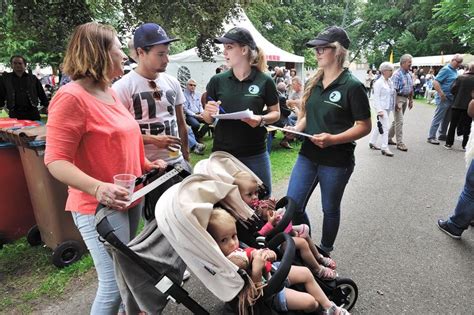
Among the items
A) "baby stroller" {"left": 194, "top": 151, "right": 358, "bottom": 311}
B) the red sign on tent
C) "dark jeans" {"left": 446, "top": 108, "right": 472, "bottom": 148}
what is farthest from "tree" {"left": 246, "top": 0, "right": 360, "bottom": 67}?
"baby stroller" {"left": 194, "top": 151, "right": 358, "bottom": 311}

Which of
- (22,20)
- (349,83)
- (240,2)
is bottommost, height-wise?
(349,83)

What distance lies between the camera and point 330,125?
111 inches

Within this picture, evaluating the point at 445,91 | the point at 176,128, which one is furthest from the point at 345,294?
the point at 445,91

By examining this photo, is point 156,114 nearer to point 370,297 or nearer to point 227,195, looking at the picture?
point 227,195

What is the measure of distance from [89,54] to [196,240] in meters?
1.15

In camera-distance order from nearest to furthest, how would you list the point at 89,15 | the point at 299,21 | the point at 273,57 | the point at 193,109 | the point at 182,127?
the point at 182,127
the point at 89,15
the point at 193,109
the point at 273,57
the point at 299,21

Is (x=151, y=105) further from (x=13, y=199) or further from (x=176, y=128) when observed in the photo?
(x=13, y=199)

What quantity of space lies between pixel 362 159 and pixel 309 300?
6020mm

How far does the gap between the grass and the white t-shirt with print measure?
148 centimetres

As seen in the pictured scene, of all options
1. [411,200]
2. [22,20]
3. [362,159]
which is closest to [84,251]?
[411,200]

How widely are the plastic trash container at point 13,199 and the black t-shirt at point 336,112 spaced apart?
302 centimetres

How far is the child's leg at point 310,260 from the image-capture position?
2.47m

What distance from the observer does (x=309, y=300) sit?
2109mm

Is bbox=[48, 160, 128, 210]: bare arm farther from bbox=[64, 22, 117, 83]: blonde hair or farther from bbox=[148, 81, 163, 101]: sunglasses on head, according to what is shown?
bbox=[148, 81, 163, 101]: sunglasses on head
